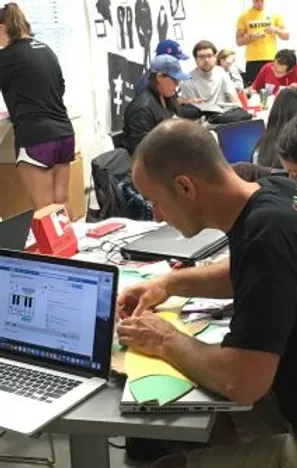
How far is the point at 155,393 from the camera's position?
1.36 meters

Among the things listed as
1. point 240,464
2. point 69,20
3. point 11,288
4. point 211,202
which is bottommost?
point 240,464

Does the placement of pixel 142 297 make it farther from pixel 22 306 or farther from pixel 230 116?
pixel 230 116

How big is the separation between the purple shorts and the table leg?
263 centimetres

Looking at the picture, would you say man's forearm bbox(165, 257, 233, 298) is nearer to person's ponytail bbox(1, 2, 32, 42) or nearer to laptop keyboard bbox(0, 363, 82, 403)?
laptop keyboard bbox(0, 363, 82, 403)

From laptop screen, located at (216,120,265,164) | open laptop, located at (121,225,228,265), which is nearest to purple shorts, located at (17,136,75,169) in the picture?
laptop screen, located at (216,120,265,164)

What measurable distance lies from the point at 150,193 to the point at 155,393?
427mm

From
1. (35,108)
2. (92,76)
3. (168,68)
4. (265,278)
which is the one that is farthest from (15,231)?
(92,76)

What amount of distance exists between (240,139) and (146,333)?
227 cm

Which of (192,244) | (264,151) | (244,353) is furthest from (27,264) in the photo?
(264,151)

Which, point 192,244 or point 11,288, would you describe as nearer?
point 11,288

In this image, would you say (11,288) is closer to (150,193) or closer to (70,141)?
(150,193)

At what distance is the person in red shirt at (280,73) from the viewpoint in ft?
18.9

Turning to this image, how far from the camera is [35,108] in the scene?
388 cm

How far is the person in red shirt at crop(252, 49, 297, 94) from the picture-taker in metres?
5.76
